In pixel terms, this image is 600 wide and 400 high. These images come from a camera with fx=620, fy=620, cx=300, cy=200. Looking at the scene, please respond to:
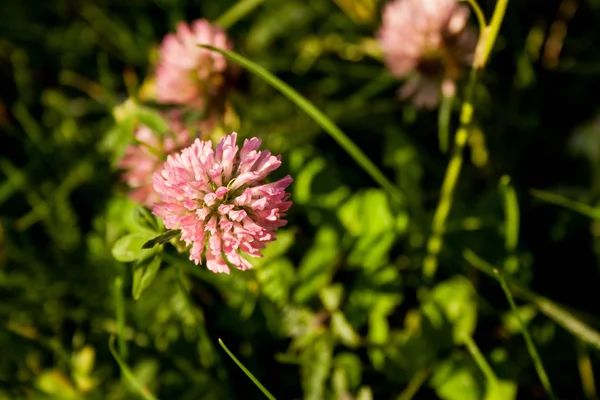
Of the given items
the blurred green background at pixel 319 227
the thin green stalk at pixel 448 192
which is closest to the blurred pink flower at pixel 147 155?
the blurred green background at pixel 319 227

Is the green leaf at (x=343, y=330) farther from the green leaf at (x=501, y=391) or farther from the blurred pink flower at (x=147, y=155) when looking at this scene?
the blurred pink flower at (x=147, y=155)

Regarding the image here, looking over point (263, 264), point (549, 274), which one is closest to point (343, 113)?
point (263, 264)

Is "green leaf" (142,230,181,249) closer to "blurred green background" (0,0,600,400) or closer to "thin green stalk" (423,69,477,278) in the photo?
"blurred green background" (0,0,600,400)

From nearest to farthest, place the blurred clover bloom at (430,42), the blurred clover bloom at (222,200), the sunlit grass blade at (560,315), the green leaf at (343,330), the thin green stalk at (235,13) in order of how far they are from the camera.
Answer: the blurred clover bloom at (222,200)
the sunlit grass blade at (560,315)
the green leaf at (343,330)
the blurred clover bloom at (430,42)
the thin green stalk at (235,13)

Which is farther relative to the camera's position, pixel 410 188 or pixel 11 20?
pixel 11 20

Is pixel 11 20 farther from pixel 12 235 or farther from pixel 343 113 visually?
pixel 343 113

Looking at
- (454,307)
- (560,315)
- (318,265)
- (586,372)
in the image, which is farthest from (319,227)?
(586,372)
